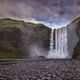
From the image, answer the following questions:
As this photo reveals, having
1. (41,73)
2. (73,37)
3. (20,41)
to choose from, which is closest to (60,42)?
(73,37)

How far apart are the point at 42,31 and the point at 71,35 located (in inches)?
1163

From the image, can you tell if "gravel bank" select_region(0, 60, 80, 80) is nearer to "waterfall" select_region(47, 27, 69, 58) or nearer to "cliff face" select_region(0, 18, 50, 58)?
"waterfall" select_region(47, 27, 69, 58)

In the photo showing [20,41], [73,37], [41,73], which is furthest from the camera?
[20,41]

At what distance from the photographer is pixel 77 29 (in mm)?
111375

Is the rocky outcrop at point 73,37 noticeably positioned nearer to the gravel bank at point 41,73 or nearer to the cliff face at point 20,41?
the cliff face at point 20,41

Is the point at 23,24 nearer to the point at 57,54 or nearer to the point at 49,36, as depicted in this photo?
the point at 49,36

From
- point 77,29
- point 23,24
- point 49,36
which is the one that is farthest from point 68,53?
point 23,24

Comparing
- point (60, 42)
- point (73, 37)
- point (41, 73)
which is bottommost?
point (41, 73)

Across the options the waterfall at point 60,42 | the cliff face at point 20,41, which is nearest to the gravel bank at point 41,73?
the waterfall at point 60,42

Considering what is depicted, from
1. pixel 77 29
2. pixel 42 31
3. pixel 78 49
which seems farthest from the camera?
pixel 42 31

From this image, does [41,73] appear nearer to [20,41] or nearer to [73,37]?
[73,37]

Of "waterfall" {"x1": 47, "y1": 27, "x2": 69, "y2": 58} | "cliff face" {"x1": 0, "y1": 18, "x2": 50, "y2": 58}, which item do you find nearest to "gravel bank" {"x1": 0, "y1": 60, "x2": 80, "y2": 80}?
"waterfall" {"x1": 47, "y1": 27, "x2": 69, "y2": 58}

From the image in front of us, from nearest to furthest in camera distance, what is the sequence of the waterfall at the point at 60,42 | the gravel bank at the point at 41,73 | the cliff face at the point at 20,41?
the gravel bank at the point at 41,73
the waterfall at the point at 60,42
the cliff face at the point at 20,41

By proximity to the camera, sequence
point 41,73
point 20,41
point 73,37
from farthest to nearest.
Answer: point 20,41 → point 73,37 → point 41,73
